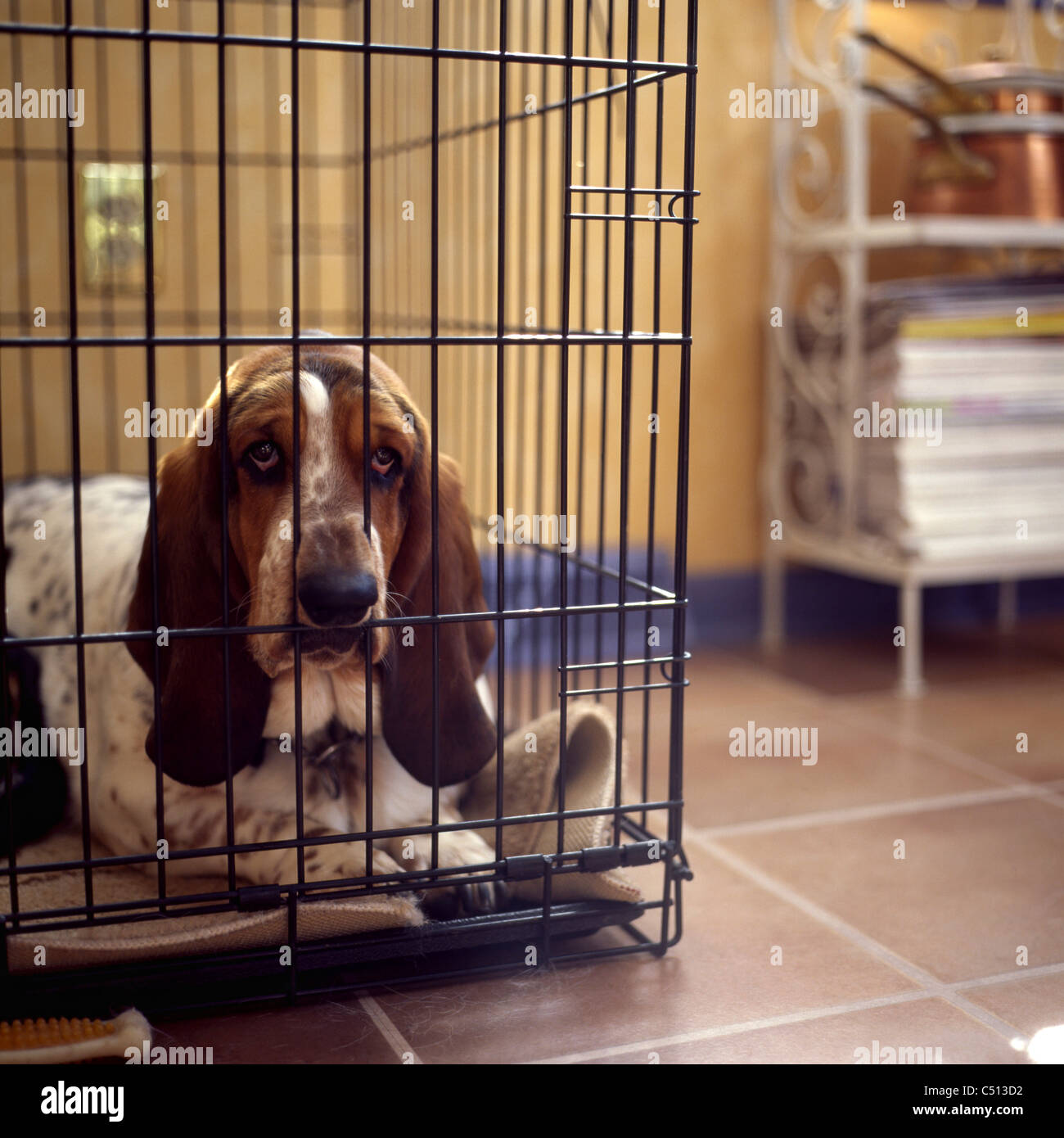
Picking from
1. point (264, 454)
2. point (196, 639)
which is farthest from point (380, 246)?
point (196, 639)

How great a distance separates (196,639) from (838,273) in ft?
8.33

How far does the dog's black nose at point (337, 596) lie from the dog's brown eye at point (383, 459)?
7.5 inches

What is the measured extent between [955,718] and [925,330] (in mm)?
894

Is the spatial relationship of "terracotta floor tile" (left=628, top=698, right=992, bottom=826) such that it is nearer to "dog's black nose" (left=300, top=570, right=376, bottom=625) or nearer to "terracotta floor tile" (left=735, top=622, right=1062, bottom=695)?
"terracotta floor tile" (left=735, top=622, right=1062, bottom=695)

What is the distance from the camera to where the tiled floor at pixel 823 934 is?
1560 mm

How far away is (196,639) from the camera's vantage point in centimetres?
168

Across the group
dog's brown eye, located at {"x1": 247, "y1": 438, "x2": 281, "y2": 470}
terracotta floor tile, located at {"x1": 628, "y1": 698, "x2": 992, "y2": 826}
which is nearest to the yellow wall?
terracotta floor tile, located at {"x1": 628, "y1": 698, "x2": 992, "y2": 826}

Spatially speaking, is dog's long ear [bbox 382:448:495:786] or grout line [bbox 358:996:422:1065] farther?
dog's long ear [bbox 382:448:495:786]

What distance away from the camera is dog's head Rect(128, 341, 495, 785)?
1.62 meters

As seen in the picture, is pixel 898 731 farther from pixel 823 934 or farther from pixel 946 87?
pixel 946 87

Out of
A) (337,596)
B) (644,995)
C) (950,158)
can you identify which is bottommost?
(644,995)

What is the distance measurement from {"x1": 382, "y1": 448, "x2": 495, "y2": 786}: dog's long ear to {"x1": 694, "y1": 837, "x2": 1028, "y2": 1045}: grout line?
54 centimetres

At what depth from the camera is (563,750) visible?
1.69 m
